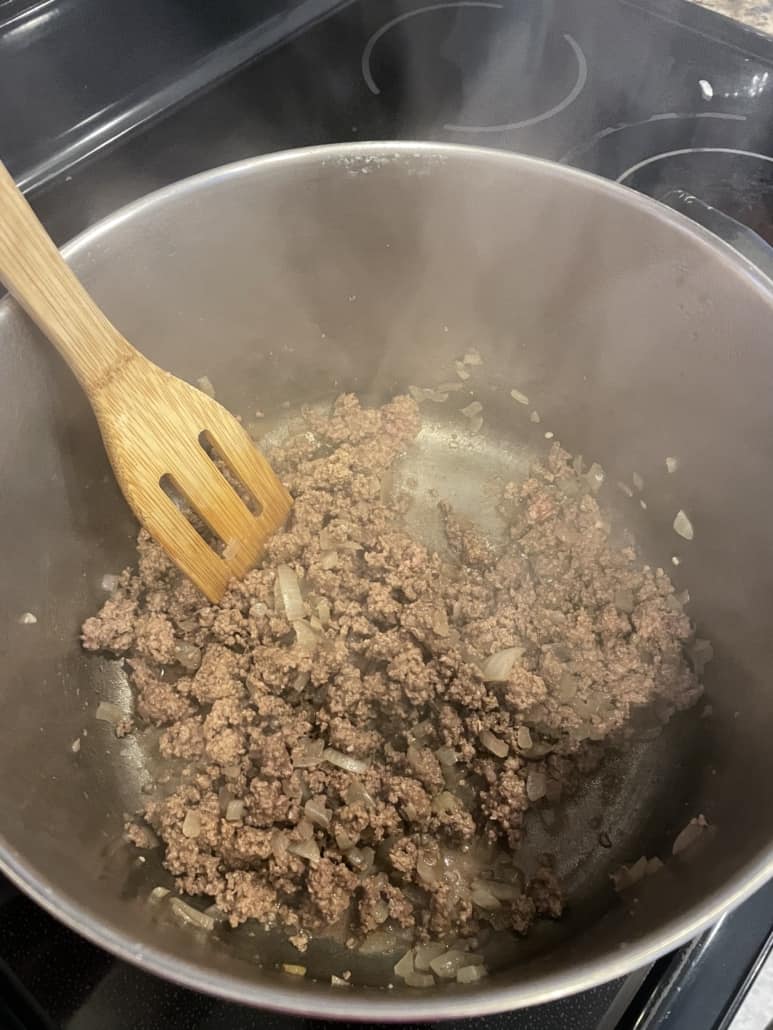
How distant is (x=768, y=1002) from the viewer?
4.25ft

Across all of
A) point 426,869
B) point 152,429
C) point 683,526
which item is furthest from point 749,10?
point 426,869

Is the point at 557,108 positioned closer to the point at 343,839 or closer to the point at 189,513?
the point at 189,513

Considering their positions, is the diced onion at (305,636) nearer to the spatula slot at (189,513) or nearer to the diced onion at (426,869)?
the spatula slot at (189,513)

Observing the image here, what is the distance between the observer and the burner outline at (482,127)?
6.54 ft

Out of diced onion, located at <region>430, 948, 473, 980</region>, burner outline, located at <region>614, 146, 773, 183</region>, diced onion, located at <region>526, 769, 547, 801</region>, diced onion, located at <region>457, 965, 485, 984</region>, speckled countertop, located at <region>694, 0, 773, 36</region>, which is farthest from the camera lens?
speckled countertop, located at <region>694, 0, 773, 36</region>

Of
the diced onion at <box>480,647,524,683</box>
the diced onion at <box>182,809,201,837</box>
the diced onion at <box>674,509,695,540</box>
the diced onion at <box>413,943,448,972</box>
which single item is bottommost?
the diced onion at <box>413,943,448,972</box>

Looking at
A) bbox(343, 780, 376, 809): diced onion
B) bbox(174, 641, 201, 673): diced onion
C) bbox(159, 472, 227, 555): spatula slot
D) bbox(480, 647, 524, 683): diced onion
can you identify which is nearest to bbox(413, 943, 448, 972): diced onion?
bbox(343, 780, 376, 809): diced onion

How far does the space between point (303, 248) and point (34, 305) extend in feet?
2.10

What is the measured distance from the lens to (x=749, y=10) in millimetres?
2475

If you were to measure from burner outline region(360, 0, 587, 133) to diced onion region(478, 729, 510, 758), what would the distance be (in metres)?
1.48

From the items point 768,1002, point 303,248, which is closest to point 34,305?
point 303,248

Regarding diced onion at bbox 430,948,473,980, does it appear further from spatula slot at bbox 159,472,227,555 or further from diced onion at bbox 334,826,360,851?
spatula slot at bbox 159,472,227,555

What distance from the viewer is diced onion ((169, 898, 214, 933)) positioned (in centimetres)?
136

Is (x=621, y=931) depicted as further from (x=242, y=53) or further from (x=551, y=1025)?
(x=242, y=53)
